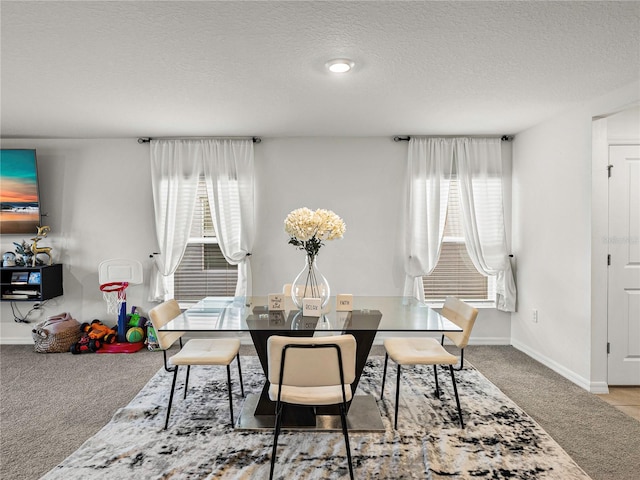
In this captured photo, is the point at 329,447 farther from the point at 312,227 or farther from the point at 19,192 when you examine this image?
the point at 19,192

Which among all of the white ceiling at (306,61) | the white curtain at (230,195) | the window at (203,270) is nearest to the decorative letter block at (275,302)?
the white ceiling at (306,61)

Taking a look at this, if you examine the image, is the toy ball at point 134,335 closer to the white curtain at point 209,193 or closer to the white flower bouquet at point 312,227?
the white curtain at point 209,193

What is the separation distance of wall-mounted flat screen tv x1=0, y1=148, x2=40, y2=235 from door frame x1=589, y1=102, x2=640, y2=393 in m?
5.69

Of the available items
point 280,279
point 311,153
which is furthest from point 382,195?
point 280,279

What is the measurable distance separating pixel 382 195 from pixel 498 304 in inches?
73.4

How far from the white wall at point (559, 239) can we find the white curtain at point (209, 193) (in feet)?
10.1

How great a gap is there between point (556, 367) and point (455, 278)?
4.64 feet

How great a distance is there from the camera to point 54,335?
4492 millimetres

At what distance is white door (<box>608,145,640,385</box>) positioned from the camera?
351cm

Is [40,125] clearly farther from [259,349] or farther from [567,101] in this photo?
[567,101]

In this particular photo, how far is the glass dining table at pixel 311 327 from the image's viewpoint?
251 cm

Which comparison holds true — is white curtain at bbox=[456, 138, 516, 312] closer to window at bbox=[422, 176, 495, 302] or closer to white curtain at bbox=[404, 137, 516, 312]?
white curtain at bbox=[404, 137, 516, 312]

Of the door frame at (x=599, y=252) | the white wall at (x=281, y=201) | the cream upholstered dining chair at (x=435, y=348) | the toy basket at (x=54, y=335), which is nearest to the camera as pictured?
the cream upholstered dining chair at (x=435, y=348)

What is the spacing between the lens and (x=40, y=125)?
13.8 ft
